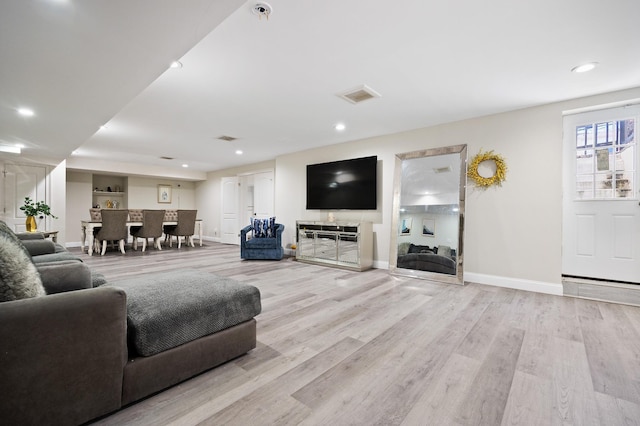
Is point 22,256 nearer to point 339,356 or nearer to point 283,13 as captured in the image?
point 339,356

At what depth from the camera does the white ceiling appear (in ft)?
5.65

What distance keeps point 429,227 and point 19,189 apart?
8.00 metres

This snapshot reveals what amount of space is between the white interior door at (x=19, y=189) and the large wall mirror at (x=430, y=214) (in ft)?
23.7

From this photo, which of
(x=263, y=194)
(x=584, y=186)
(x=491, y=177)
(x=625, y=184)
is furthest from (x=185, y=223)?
(x=625, y=184)

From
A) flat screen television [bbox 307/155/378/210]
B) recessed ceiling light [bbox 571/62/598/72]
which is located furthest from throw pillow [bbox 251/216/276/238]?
recessed ceiling light [bbox 571/62/598/72]

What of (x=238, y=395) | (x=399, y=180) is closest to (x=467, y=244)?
(x=399, y=180)

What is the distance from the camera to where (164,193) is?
934cm

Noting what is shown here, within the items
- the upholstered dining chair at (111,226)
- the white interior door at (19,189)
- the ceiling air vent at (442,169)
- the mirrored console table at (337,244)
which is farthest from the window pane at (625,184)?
the white interior door at (19,189)

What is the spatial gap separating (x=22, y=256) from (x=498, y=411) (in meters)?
2.30

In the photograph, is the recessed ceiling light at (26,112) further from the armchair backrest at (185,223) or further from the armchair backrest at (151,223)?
the armchair backrest at (185,223)

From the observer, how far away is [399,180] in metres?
4.52

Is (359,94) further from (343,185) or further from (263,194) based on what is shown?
(263,194)

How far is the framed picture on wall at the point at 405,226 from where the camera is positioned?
14.1 ft

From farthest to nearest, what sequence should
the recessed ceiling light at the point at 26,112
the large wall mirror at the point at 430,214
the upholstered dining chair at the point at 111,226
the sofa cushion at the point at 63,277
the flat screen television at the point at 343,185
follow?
the upholstered dining chair at the point at 111,226, the flat screen television at the point at 343,185, the large wall mirror at the point at 430,214, the recessed ceiling light at the point at 26,112, the sofa cushion at the point at 63,277
